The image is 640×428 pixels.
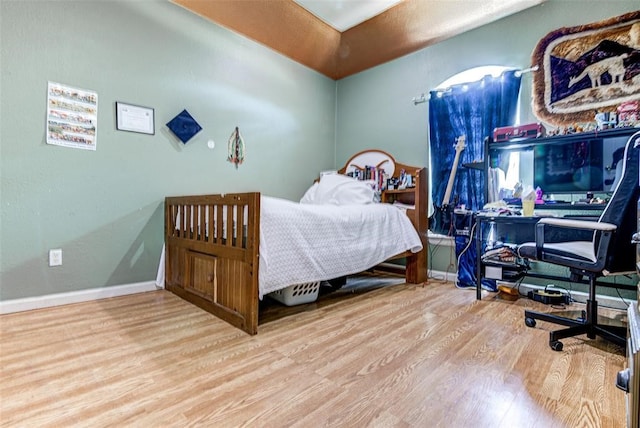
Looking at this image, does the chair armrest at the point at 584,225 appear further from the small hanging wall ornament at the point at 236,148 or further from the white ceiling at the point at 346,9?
the small hanging wall ornament at the point at 236,148

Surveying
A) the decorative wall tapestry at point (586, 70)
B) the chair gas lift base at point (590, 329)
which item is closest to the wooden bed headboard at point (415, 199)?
the decorative wall tapestry at point (586, 70)

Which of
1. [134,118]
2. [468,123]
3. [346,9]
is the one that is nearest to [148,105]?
[134,118]

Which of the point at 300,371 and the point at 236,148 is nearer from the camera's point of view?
the point at 300,371

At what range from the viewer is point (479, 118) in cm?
280

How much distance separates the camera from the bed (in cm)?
166

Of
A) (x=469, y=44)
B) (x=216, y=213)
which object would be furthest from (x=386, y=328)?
(x=469, y=44)

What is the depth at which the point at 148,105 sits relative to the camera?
2459mm

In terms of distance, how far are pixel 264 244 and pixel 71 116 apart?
1.69m

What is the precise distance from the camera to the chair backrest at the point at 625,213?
137 cm

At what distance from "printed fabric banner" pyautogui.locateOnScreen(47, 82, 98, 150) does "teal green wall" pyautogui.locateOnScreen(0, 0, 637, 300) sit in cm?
4

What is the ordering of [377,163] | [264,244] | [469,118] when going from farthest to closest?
[377,163], [469,118], [264,244]

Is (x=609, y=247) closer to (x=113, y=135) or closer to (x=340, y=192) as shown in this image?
A: (x=340, y=192)

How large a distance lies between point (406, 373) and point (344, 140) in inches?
126

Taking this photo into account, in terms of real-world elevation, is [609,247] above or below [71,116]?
below
